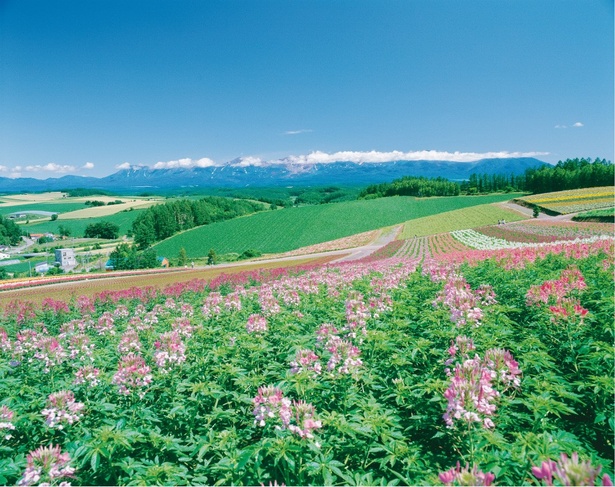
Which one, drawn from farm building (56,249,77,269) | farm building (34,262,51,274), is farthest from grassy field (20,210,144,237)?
farm building (34,262,51,274)

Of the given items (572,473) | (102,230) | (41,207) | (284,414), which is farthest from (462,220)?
(41,207)

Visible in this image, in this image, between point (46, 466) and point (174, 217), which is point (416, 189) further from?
point (46, 466)

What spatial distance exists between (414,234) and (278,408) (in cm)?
5865

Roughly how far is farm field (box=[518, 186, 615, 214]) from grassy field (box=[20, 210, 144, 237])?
132 m

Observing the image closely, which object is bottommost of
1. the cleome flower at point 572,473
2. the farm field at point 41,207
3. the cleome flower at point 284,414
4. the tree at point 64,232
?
the tree at point 64,232

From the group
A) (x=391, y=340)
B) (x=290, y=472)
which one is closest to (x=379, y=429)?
(x=290, y=472)

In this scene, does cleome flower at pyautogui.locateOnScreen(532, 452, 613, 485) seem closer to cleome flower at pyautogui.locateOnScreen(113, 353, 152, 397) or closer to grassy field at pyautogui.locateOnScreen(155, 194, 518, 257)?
cleome flower at pyautogui.locateOnScreen(113, 353, 152, 397)

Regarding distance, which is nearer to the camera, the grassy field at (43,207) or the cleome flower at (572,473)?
the cleome flower at (572,473)

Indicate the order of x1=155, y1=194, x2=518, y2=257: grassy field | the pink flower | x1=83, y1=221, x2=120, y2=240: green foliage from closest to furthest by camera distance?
the pink flower → x1=155, y1=194, x2=518, y2=257: grassy field → x1=83, y1=221, x2=120, y2=240: green foliage

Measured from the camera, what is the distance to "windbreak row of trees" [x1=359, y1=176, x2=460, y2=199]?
122m

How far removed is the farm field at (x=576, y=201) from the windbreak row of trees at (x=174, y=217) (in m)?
93.9

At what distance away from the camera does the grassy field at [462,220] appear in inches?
2332

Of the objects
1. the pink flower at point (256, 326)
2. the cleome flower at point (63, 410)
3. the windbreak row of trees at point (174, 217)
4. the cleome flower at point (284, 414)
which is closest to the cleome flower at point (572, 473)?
the cleome flower at point (284, 414)

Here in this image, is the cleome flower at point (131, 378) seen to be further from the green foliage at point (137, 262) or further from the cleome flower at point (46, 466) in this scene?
the green foliage at point (137, 262)
